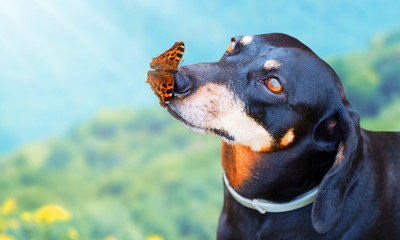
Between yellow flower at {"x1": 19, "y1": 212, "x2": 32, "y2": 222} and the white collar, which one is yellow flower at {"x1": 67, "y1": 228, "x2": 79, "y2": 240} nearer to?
yellow flower at {"x1": 19, "y1": 212, "x2": 32, "y2": 222}

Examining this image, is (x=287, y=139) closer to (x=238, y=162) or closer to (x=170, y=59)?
(x=238, y=162)

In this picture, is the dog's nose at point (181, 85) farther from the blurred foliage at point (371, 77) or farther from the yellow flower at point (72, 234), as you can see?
the blurred foliage at point (371, 77)

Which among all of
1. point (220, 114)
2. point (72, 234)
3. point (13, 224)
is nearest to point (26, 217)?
point (13, 224)

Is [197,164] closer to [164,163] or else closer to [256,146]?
[164,163]

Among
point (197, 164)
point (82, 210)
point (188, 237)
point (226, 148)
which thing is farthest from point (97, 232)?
point (226, 148)

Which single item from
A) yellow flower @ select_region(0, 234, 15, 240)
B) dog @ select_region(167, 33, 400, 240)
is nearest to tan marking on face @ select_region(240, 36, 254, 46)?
dog @ select_region(167, 33, 400, 240)

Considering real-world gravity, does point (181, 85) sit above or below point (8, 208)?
below
